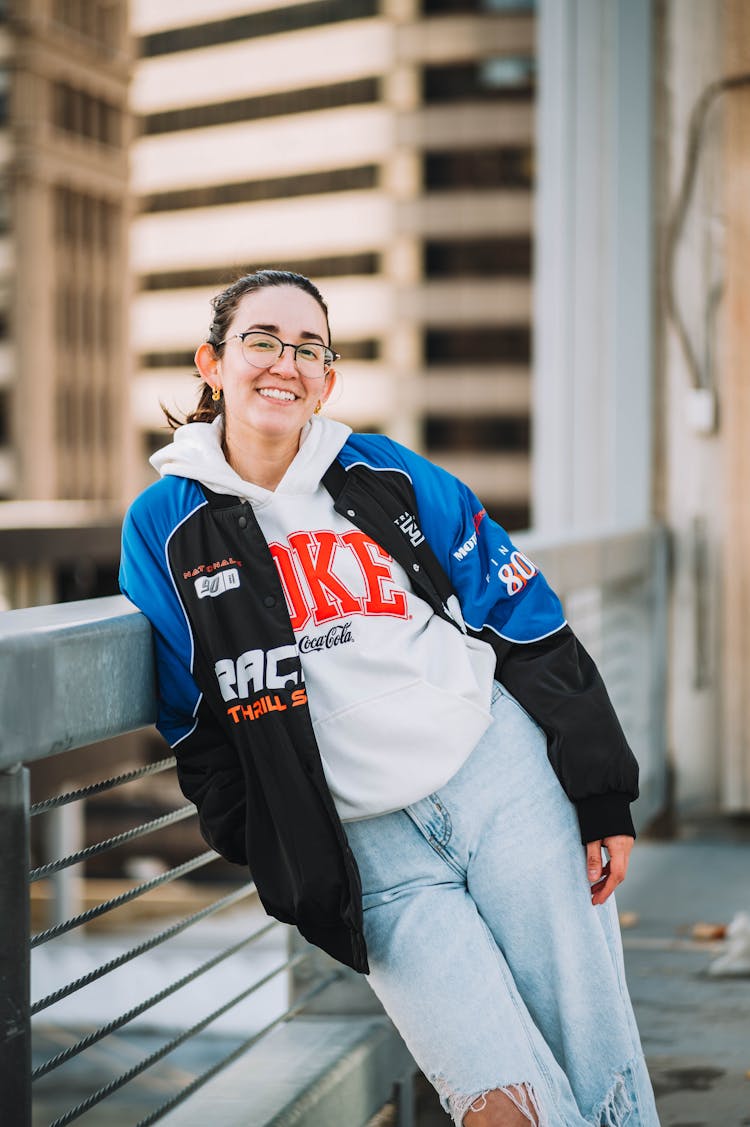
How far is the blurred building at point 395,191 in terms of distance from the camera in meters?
79.6

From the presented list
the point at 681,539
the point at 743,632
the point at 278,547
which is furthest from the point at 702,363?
the point at 278,547

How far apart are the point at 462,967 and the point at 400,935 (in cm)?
8

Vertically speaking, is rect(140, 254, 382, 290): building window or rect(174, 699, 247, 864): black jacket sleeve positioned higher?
rect(140, 254, 382, 290): building window

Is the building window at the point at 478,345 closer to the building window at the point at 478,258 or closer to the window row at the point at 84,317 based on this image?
the building window at the point at 478,258

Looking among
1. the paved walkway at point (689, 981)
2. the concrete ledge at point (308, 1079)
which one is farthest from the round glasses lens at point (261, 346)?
the paved walkway at point (689, 981)

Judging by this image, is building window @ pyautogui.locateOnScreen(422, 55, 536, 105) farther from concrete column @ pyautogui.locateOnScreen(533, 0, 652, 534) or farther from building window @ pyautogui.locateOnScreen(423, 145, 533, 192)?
concrete column @ pyautogui.locateOnScreen(533, 0, 652, 534)

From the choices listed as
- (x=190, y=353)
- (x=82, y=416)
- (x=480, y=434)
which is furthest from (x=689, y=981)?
(x=82, y=416)

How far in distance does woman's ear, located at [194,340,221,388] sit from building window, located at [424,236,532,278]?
7849 centimetres

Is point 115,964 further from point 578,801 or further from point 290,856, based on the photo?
point 578,801

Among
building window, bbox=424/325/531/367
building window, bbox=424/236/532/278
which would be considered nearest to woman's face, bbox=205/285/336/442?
building window, bbox=424/236/532/278

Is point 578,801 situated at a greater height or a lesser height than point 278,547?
lesser

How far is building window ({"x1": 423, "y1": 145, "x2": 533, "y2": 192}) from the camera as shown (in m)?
78.9

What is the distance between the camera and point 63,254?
3506 inches

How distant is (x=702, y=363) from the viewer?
4910mm
